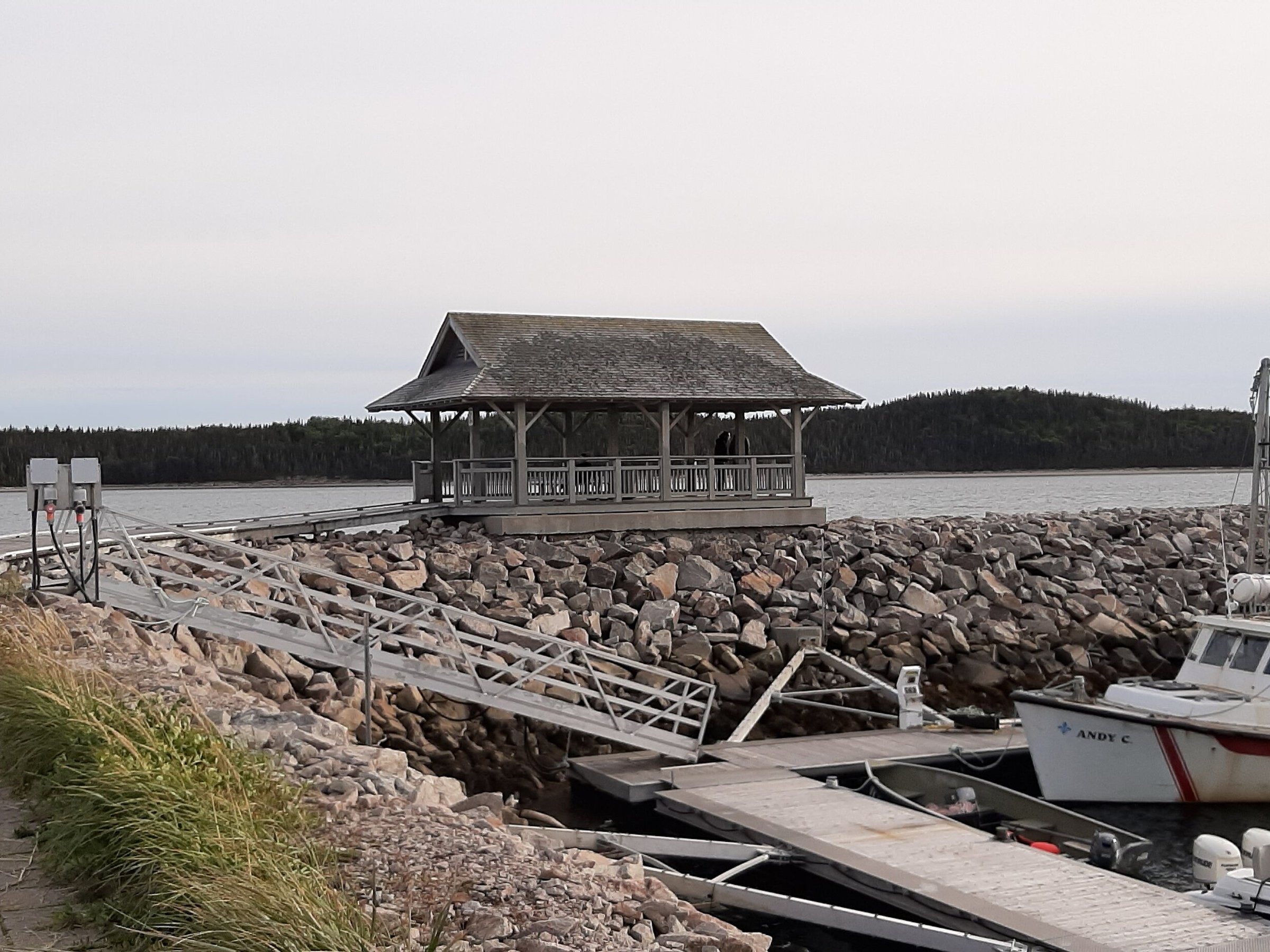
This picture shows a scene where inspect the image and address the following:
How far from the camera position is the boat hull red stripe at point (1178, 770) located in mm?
15969

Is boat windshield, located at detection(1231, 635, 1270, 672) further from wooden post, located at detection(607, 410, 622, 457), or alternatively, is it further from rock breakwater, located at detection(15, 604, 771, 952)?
wooden post, located at detection(607, 410, 622, 457)

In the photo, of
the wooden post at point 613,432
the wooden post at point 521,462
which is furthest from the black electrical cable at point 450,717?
the wooden post at point 613,432

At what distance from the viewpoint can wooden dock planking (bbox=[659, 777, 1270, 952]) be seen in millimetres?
10305

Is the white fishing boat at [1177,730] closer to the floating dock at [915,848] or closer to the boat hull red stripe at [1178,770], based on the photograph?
the boat hull red stripe at [1178,770]

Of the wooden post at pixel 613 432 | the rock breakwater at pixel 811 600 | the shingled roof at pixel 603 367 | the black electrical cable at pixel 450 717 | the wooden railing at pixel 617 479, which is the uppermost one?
the shingled roof at pixel 603 367

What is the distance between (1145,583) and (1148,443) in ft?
219

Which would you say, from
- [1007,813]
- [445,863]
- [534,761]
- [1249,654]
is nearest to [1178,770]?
[1249,654]

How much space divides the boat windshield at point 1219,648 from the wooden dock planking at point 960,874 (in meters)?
5.21

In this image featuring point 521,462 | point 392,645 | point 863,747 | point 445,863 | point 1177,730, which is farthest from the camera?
point 521,462

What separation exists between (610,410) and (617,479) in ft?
7.38

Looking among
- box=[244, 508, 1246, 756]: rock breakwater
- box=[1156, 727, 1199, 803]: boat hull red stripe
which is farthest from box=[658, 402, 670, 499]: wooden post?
A: box=[1156, 727, 1199, 803]: boat hull red stripe

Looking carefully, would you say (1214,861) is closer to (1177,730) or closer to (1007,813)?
(1007,813)

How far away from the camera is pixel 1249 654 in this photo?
55.1ft

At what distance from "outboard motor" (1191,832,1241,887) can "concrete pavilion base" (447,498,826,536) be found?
15942 mm
